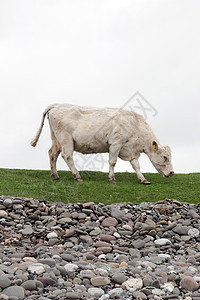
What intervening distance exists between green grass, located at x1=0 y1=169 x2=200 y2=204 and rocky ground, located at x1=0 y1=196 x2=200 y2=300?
155cm

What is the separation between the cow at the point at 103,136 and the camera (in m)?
15.8

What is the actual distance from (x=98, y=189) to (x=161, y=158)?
3681mm

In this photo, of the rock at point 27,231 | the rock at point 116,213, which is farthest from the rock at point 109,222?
the rock at point 27,231

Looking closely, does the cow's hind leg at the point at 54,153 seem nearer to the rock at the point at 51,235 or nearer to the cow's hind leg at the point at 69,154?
the cow's hind leg at the point at 69,154

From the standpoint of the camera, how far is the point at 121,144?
1603cm

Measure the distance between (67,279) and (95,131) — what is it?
9.98 metres

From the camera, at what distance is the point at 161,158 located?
644 inches

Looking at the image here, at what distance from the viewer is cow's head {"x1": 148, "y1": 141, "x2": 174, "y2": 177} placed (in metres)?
16.3

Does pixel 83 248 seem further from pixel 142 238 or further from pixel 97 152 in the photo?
pixel 97 152

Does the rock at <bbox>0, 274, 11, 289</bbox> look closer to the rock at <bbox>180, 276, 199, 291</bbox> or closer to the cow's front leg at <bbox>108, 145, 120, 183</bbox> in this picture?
the rock at <bbox>180, 276, 199, 291</bbox>

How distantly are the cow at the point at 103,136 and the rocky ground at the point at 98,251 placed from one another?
199 inches

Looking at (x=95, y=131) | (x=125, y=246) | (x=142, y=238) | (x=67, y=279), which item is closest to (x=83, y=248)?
(x=125, y=246)

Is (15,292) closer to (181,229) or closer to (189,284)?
(189,284)

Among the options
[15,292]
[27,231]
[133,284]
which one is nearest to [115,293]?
[133,284]
